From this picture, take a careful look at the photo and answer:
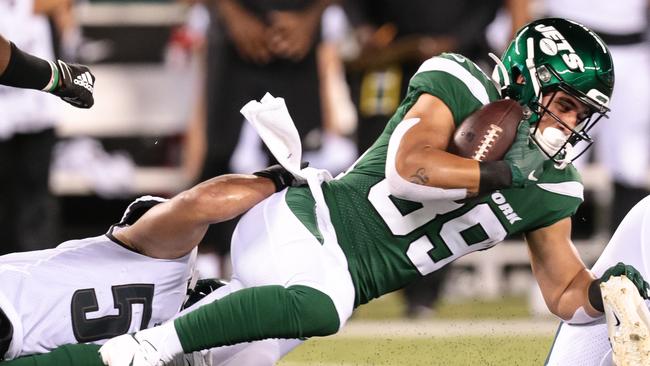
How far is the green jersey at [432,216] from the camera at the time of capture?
3902 millimetres

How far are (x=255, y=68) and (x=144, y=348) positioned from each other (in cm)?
375

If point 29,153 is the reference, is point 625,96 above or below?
below

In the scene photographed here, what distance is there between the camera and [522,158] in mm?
3734

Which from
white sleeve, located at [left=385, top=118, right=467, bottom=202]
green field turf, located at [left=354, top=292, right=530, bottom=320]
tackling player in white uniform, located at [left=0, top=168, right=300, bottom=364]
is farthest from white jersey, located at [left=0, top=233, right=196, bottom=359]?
green field turf, located at [left=354, top=292, right=530, bottom=320]

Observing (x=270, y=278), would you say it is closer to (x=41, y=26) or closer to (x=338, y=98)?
(x=41, y=26)

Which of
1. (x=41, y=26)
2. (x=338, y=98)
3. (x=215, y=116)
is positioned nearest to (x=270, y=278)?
(x=41, y=26)

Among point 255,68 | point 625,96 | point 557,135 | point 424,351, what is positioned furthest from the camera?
point 255,68

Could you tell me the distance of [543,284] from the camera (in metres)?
4.05

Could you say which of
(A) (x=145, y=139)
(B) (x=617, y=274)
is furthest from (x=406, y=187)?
(A) (x=145, y=139)

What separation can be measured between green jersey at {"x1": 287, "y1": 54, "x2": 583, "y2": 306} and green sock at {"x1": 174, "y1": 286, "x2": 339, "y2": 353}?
27 cm

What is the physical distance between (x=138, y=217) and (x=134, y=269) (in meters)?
0.18

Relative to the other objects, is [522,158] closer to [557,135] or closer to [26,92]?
[557,135]

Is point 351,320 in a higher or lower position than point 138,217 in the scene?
lower

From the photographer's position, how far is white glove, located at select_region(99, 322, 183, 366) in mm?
3564
